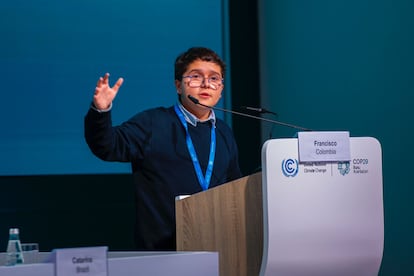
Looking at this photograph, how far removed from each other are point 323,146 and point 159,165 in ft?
2.99

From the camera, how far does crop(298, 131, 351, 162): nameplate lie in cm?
211

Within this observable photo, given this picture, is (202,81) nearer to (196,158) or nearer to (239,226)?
(196,158)

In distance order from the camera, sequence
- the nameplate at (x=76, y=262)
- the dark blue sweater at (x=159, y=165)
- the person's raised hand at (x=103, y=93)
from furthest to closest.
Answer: the dark blue sweater at (x=159, y=165) < the person's raised hand at (x=103, y=93) < the nameplate at (x=76, y=262)

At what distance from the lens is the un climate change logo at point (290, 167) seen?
82.1 inches

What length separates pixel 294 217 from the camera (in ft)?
6.89

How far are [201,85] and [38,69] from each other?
57.9 inches

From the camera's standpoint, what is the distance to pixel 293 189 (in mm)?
2098

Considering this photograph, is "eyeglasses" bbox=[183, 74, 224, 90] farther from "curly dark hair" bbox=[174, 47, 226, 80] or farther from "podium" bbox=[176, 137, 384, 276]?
"podium" bbox=[176, 137, 384, 276]

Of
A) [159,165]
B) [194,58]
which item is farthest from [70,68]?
[159,165]

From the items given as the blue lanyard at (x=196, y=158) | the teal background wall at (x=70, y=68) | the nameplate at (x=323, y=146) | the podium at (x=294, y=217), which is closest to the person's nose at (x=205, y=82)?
the blue lanyard at (x=196, y=158)

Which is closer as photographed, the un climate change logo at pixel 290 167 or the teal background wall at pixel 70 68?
the un climate change logo at pixel 290 167

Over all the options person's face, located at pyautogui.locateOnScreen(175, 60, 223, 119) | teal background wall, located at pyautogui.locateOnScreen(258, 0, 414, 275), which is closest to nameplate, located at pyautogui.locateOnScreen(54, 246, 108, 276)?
person's face, located at pyautogui.locateOnScreen(175, 60, 223, 119)

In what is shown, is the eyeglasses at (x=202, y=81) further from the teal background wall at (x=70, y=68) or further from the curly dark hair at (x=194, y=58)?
the teal background wall at (x=70, y=68)

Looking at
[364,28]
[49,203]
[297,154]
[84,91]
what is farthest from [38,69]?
[297,154]
